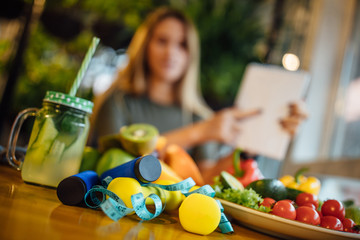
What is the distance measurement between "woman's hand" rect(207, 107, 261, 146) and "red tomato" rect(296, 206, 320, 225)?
0.89 metres

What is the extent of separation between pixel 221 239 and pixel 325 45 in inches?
88.3

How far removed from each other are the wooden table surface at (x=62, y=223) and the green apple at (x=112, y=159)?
0.41ft

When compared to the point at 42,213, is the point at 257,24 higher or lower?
higher

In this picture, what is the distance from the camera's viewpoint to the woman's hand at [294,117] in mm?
1269

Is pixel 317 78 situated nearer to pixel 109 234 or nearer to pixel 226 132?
pixel 226 132

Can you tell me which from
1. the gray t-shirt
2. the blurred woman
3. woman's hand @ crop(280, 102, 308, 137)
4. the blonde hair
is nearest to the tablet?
woman's hand @ crop(280, 102, 308, 137)

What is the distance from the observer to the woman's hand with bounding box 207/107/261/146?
1.43m

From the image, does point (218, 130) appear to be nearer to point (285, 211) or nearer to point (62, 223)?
point (285, 211)

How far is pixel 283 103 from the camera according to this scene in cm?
132

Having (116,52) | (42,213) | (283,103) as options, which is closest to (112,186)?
(42,213)

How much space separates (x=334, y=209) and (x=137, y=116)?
5.37 feet

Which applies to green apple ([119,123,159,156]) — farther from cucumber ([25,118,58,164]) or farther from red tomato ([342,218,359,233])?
red tomato ([342,218,359,233])

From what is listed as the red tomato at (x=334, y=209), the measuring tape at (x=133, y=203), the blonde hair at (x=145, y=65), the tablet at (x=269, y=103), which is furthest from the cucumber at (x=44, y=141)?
the blonde hair at (x=145, y=65)

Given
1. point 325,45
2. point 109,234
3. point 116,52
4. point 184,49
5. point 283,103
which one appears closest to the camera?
point 109,234
